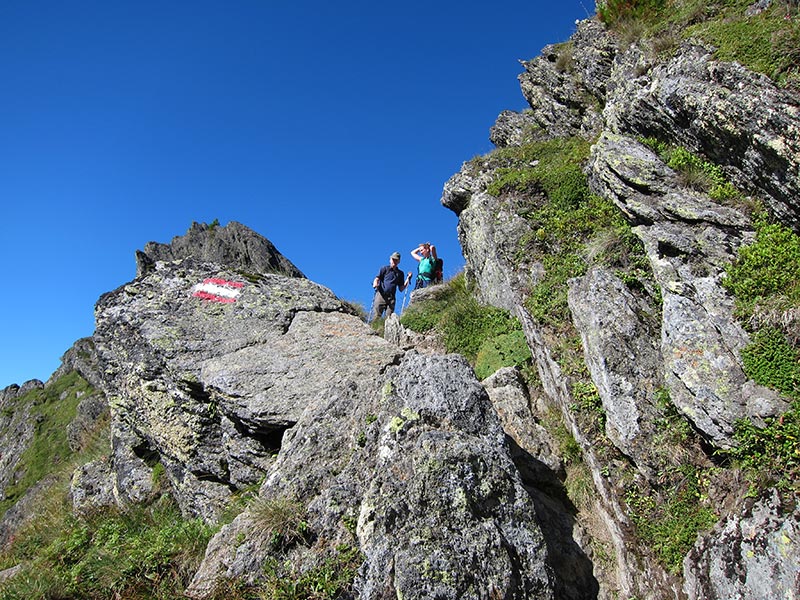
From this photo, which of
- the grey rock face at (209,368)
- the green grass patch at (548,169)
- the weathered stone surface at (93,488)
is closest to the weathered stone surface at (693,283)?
the green grass patch at (548,169)

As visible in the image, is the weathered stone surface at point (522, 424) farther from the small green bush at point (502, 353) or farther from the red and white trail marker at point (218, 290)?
the red and white trail marker at point (218, 290)

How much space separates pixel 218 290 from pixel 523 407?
7.57m

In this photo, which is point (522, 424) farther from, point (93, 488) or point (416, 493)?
point (93, 488)

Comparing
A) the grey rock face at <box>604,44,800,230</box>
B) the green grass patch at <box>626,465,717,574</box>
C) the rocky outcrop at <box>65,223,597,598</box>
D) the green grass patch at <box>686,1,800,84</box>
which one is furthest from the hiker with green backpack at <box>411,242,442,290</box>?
the green grass patch at <box>626,465,717,574</box>

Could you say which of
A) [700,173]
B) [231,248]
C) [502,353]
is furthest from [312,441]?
[231,248]

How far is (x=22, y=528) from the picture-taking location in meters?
11.7

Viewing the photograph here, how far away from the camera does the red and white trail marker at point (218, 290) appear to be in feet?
37.2

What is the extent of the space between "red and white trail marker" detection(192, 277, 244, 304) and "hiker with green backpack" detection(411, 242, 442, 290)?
7.65 meters

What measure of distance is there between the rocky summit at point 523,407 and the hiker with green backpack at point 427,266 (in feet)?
12.5

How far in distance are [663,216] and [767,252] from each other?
2.15 meters

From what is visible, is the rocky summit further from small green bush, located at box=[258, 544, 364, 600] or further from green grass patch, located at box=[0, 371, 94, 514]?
green grass patch, located at box=[0, 371, 94, 514]

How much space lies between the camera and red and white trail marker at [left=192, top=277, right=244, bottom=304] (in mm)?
11344

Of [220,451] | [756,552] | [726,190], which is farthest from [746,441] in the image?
[220,451]

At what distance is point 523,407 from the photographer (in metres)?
8.81
